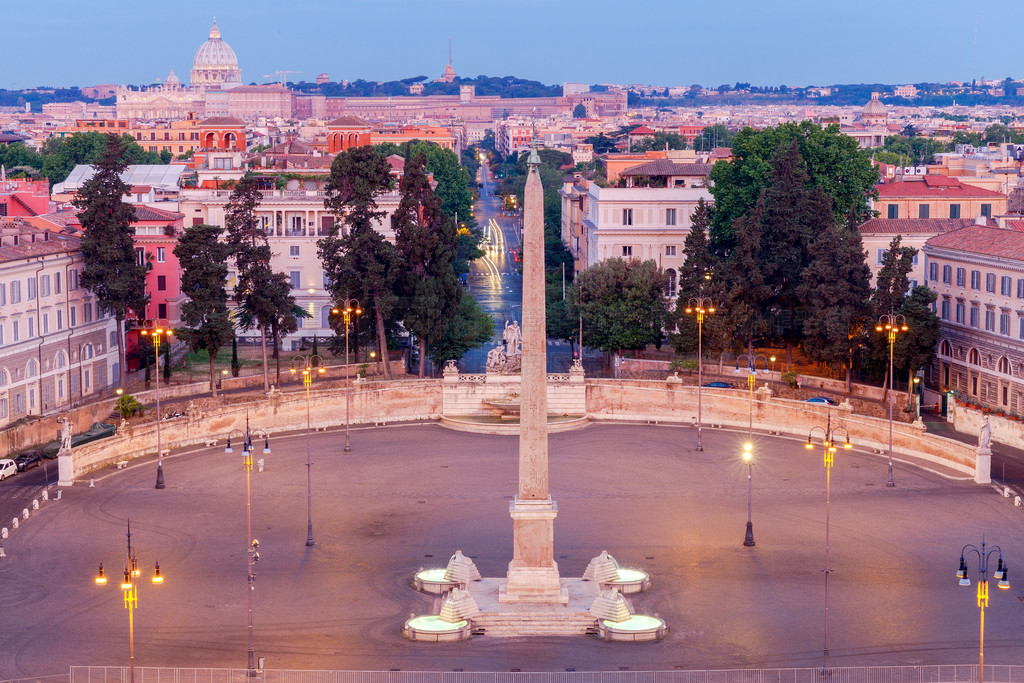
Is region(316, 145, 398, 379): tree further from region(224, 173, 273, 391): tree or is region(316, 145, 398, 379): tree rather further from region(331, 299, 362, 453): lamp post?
region(224, 173, 273, 391): tree

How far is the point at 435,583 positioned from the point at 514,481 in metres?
15.8

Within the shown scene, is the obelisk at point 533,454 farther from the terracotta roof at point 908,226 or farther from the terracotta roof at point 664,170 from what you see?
the terracotta roof at point 664,170

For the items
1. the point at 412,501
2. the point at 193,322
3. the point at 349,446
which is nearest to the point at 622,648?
the point at 412,501

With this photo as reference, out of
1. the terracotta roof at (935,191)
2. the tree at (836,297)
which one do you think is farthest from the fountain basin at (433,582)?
the terracotta roof at (935,191)

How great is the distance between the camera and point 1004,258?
74.1 metres

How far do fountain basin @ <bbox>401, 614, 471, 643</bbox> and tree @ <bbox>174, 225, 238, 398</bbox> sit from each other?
35266 millimetres

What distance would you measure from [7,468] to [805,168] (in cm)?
5070

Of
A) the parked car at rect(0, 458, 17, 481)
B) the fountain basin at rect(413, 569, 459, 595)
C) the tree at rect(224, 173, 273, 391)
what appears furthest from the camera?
the tree at rect(224, 173, 273, 391)

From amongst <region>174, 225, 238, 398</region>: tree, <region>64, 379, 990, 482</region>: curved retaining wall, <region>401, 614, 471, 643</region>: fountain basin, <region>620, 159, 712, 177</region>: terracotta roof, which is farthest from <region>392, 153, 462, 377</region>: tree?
<region>401, 614, 471, 643</region>: fountain basin

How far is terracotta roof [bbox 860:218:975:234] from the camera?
3514 inches

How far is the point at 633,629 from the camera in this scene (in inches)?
1647

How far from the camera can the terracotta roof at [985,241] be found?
7470 cm

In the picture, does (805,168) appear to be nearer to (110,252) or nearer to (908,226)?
(908,226)

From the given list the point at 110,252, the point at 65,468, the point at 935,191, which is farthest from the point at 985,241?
the point at 65,468
